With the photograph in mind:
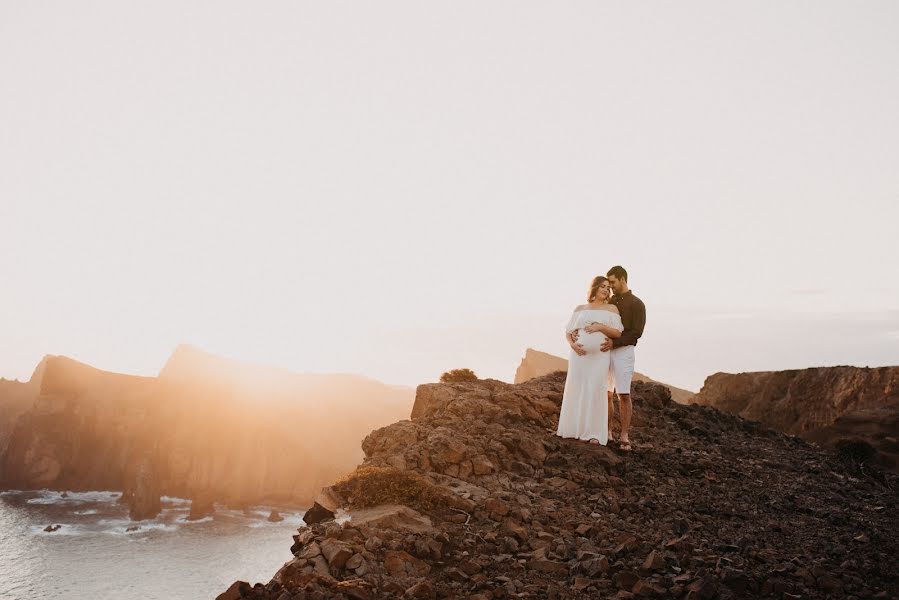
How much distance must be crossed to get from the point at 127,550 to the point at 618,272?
418ft

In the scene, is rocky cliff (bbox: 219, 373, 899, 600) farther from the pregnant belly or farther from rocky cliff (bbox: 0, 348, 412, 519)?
rocky cliff (bbox: 0, 348, 412, 519)

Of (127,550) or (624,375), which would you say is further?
(127,550)

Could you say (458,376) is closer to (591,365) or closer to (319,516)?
(591,365)

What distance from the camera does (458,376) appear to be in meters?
22.0

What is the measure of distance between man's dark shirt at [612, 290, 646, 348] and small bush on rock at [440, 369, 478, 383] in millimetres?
8638

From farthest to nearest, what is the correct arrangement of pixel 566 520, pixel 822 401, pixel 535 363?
pixel 535 363
pixel 822 401
pixel 566 520

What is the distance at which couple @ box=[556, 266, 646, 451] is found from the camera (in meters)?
14.0

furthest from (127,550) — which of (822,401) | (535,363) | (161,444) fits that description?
(822,401)

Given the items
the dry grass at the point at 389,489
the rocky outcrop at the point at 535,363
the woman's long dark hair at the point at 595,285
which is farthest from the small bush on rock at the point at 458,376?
the rocky outcrop at the point at 535,363

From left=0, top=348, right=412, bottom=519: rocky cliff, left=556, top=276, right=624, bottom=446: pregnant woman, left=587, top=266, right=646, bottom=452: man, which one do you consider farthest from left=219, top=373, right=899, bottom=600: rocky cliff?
left=0, top=348, right=412, bottom=519: rocky cliff

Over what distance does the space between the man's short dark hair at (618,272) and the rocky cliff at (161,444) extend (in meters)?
160

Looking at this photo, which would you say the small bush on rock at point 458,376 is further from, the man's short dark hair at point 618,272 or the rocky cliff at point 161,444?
the rocky cliff at point 161,444

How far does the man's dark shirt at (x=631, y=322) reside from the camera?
555 inches

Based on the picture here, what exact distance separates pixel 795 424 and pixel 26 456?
209270mm
